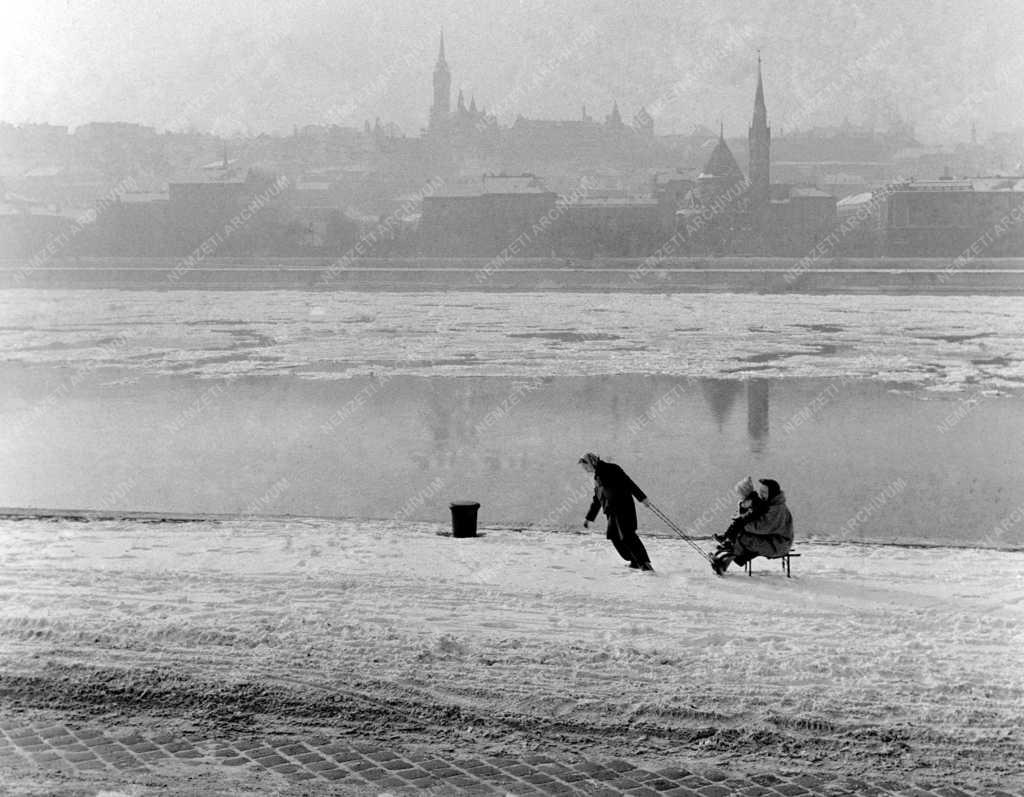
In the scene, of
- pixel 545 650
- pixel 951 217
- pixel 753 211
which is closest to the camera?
pixel 545 650

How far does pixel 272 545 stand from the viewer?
7309 mm

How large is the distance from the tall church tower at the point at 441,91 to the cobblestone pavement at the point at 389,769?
356 ft

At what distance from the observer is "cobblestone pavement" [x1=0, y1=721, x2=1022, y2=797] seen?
4.09m

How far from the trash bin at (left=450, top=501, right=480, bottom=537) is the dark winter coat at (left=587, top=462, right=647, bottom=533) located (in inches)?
38.5

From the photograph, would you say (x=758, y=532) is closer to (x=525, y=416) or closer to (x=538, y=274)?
(x=525, y=416)

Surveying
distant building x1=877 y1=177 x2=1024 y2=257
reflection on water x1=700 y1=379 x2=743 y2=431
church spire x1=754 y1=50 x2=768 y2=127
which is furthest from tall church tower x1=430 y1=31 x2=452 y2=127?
reflection on water x1=700 y1=379 x2=743 y2=431

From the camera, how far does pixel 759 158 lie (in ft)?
234

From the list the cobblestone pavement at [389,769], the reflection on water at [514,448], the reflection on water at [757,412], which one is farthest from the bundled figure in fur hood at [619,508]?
the reflection on water at [757,412]

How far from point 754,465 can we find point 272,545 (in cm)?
516

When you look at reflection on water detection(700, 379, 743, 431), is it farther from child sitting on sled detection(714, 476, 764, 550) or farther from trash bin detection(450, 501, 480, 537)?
child sitting on sled detection(714, 476, 764, 550)

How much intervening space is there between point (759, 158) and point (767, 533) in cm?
6770

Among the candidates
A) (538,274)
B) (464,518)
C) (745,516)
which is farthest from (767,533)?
(538,274)

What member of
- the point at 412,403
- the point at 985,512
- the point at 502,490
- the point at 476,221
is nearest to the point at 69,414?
the point at 412,403

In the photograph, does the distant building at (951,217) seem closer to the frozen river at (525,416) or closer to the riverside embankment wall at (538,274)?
the riverside embankment wall at (538,274)
